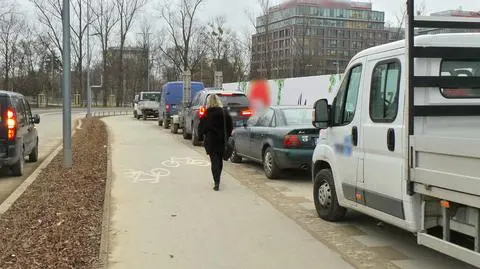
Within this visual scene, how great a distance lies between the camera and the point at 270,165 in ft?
37.8

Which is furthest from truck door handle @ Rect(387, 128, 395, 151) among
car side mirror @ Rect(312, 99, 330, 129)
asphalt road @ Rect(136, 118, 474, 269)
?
car side mirror @ Rect(312, 99, 330, 129)

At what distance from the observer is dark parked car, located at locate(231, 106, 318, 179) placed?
35.6 ft

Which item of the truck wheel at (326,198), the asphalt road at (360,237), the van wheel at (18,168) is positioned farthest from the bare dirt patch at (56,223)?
the truck wheel at (326,198)

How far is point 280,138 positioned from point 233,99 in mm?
7307

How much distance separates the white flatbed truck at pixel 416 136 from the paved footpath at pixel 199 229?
2.78 ft

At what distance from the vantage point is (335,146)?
7238mm

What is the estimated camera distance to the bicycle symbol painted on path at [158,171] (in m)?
11.5

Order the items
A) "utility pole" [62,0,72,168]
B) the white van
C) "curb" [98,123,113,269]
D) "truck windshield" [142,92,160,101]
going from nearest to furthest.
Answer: the white van, "curb" [98,123,113,269], "utility pole" [62,0,72,168], "truck windshield" [142,92,160,101]

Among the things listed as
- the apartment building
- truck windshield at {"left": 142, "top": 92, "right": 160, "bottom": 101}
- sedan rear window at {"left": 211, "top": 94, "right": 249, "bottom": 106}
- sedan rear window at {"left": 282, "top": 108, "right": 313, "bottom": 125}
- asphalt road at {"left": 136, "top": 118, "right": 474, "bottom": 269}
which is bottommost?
asphalt road at {"left": 136, "top": 118, "right": 474, "bottom": 269}

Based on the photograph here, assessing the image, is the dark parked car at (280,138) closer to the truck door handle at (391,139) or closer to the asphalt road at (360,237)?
the asphalt road at (360,237)

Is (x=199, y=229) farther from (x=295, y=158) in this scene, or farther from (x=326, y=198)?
(x=295, y=158)

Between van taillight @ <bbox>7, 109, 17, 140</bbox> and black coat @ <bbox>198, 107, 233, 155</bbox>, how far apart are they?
394 centimetres

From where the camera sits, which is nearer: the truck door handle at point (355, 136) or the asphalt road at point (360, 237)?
the asphalt road at point (360, 237)

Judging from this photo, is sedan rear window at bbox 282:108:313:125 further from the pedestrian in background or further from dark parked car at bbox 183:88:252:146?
dark parked car at bbox 183:88:252:146
